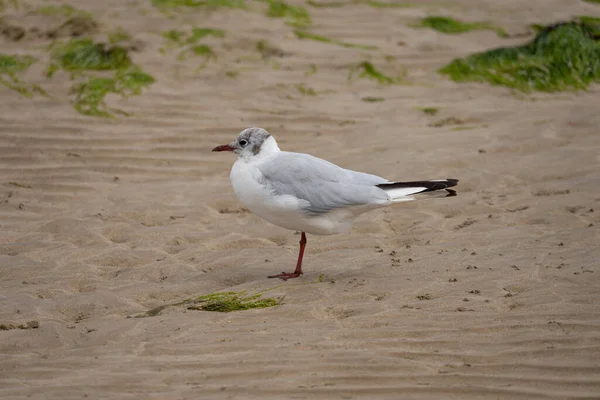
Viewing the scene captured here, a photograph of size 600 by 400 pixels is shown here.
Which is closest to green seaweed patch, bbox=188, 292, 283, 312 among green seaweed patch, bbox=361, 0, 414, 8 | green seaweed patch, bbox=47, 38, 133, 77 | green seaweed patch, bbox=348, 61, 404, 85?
green seaweed patch, bbox=47, 38, 133, 77

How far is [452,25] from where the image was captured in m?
11.1

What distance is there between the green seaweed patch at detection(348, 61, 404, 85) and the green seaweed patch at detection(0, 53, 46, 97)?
11.2 ft

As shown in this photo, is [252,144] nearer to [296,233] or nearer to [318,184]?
[318,184]

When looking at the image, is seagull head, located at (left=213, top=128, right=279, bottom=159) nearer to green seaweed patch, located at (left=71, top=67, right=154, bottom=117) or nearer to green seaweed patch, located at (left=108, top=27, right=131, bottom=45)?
green seaweed patch, located at (left=71, top=67, right=154, bottom=117)

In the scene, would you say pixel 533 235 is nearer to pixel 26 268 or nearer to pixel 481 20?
pixel 26 268

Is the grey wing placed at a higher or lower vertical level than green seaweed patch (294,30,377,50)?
lower

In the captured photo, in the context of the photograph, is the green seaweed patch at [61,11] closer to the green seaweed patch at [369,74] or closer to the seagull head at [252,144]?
the green seaweed patch at [369,74]

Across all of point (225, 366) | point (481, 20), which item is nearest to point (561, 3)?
point (481, 20)

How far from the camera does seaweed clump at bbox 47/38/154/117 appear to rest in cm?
836

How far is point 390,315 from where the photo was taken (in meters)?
4.34

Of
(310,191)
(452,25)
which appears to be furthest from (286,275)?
(452,25)

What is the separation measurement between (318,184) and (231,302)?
0.98 metres

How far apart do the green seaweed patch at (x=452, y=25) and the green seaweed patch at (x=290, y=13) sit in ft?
A: 4.90

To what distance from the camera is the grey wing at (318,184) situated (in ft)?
16.8
